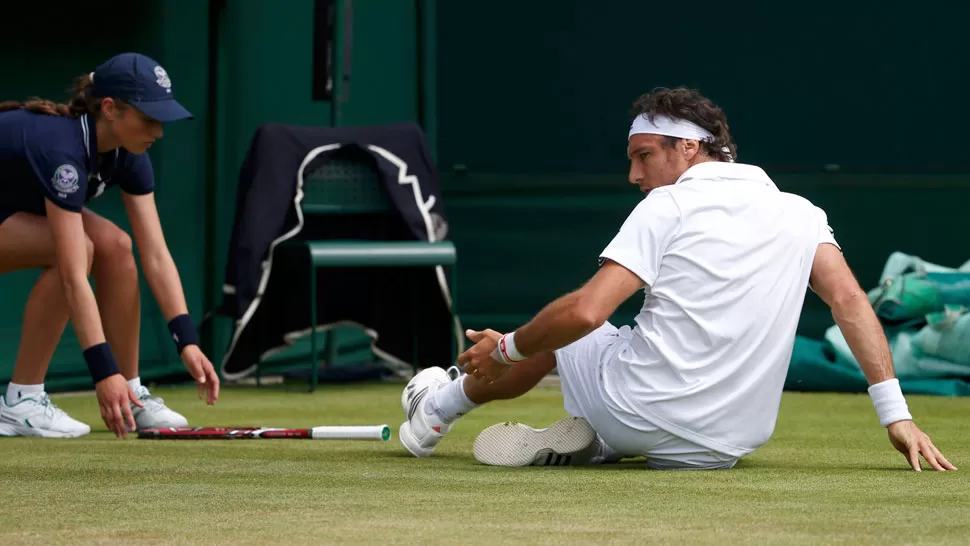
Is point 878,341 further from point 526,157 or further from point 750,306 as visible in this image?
point 526,157

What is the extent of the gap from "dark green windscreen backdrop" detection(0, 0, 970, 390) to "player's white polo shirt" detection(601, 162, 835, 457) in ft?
13.5

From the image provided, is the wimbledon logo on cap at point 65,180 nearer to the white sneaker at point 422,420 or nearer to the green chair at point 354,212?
the white sneaker at point 422,420

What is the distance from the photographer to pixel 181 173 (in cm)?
747

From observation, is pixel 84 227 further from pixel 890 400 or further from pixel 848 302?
pixel 890 400

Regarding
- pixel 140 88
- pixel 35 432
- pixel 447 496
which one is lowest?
pixel 35 432

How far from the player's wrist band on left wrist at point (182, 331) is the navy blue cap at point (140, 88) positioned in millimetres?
587

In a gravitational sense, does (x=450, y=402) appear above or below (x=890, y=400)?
below

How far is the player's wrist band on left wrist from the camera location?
4.50 meters

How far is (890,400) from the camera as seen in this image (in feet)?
11.3

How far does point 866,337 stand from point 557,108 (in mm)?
4941

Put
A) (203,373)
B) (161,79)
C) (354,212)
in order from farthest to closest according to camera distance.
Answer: (354,212) → (161,79) → (203,373)

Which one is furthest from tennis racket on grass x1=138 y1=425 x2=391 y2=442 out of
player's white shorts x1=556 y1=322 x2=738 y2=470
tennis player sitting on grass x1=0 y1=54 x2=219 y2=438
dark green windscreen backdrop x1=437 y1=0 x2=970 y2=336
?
dark green windscreen backdrop x1=437 y1=0 x2=970 y2=336

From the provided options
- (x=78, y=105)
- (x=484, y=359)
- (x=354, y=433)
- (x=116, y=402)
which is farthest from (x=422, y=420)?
(x=78, y=105)

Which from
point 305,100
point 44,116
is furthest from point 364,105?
point 44,116
